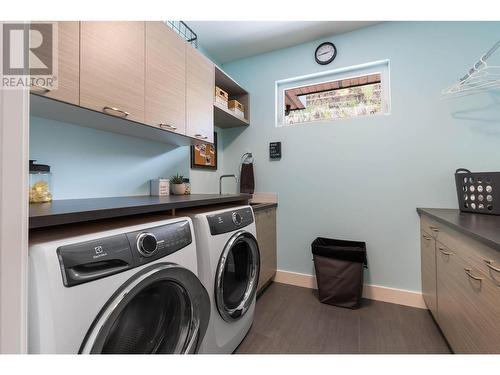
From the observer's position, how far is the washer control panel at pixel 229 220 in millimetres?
1137

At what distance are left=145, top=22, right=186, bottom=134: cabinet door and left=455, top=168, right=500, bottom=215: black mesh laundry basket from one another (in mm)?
2044

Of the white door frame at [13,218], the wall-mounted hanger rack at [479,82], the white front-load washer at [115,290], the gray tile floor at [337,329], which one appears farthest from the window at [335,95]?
the white door frame at [13,218]

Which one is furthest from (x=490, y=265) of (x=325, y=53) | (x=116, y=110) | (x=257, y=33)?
(x=257, y=33)

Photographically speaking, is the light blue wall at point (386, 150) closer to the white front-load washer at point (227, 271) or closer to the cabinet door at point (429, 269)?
the cabinet door at point (429, 269)

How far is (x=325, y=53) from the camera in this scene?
217 centimetres

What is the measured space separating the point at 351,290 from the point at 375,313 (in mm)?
249

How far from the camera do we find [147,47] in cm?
126

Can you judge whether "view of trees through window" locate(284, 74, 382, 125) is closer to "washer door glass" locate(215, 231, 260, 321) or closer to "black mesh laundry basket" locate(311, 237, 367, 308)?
"black mesh laundry basket" locate(311, 237, 367, 308)

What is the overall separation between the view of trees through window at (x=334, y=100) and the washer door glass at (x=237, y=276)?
5.10ft

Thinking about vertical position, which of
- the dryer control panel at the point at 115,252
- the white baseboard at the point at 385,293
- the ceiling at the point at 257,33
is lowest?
the white baseboard at the point at 385,293

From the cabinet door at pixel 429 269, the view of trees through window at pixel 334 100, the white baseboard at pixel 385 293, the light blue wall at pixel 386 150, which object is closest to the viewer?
the cabinet door at pixel 429 269

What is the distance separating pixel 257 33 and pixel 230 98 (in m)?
0.71
